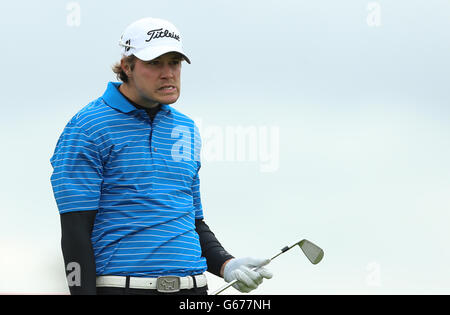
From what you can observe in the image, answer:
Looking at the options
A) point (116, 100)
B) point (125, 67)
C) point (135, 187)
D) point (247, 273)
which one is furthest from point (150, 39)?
point (247, 273)

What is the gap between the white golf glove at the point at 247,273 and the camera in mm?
2352

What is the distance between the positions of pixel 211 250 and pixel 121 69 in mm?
847

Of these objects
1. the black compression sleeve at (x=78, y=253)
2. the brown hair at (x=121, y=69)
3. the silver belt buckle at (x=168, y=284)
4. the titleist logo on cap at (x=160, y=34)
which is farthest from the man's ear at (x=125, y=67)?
the silver belt buckle at (x=168, y=284)

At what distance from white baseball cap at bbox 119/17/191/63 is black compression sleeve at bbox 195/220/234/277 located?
73 cm

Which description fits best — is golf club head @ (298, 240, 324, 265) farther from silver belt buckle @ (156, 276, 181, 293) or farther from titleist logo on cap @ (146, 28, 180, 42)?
titleist logo on cap @ (146, 28, 180, 42)

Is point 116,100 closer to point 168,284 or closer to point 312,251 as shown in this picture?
point 168,284

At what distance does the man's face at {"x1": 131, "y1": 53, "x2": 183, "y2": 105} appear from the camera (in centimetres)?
232

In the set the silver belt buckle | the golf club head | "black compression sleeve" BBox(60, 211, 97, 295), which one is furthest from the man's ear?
the golf club head

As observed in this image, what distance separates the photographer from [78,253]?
2.10 meters

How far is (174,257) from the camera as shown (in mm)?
2240

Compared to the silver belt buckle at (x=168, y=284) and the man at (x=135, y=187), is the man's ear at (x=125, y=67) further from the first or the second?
the silver belt buckle at (x=168, y=284)
